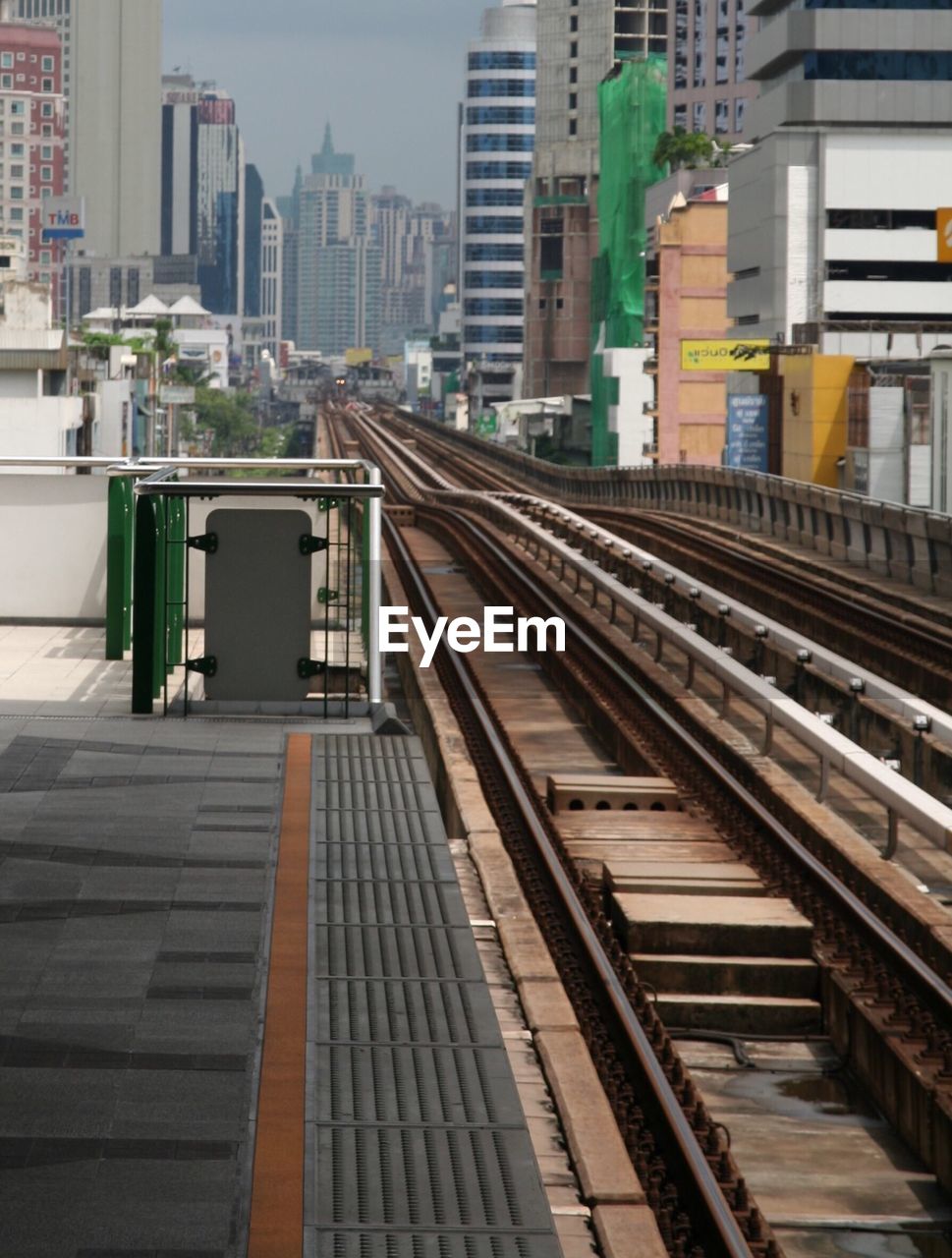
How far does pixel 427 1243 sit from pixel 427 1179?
47 centimetres

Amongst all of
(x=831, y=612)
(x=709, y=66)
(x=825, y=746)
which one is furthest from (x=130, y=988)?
(x=709, y=66)

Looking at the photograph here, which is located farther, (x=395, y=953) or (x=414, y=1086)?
(x=395, y=953)

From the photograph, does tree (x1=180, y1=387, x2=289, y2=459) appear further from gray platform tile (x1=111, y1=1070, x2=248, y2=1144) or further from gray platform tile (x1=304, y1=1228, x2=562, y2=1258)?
gray platform tile (x1=304, y1=1228, x2=562, y2=1258)

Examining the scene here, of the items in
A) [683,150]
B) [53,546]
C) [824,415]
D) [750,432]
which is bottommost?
[53,546]

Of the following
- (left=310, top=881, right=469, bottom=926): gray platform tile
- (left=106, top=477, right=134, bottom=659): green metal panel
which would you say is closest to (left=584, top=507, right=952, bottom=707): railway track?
(left=106, top=477, right=134, bottom=659): green metal panel

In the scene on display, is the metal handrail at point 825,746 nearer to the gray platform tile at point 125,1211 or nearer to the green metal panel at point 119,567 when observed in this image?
the green metal panel at point 119,567

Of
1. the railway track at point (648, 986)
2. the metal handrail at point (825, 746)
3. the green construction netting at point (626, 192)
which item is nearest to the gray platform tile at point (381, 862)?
the railway track at point (648, 986)

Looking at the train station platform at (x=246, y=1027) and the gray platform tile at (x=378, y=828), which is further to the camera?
the gray platform tile at (x=378, y=828)

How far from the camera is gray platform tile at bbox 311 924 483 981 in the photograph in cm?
771

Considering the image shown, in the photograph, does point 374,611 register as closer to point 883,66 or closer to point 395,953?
point 395,953

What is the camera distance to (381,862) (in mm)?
9430

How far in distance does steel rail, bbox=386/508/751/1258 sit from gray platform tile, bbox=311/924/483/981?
2.86 ft

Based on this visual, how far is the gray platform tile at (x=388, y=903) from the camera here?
8.47 m

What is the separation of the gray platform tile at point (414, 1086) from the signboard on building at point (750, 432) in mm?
52918
